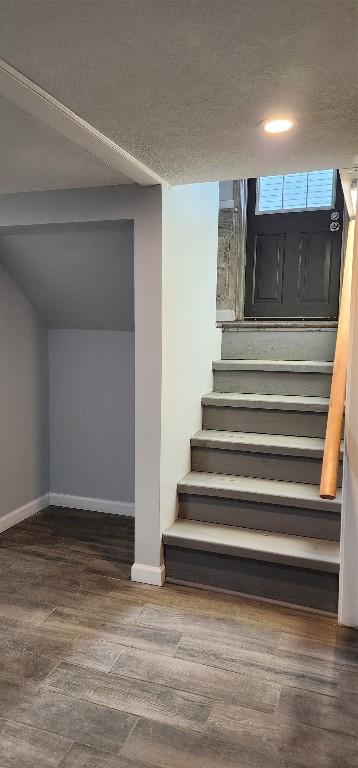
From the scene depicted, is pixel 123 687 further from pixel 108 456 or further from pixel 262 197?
pixel 262 197

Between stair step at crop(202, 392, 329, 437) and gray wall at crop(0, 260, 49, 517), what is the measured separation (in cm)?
128

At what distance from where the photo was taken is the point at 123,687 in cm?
184

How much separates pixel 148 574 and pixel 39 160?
2.10 metres

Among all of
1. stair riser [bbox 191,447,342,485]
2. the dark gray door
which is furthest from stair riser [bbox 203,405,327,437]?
the dark gray door

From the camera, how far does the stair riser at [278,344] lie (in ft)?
11.4

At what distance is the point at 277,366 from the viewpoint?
3.28 metres

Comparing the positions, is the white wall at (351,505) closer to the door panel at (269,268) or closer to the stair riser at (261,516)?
the stair riser at (261,516)

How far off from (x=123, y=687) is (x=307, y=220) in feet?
12.9

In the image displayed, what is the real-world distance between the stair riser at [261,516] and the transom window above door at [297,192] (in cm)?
297

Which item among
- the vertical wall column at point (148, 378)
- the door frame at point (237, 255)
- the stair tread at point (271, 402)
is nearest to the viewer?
the vertical wall column at point (148, 378)

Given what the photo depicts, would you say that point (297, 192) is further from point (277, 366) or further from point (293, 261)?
point (277, 366)

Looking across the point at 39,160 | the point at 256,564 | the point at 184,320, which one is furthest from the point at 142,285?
the point at 256,564

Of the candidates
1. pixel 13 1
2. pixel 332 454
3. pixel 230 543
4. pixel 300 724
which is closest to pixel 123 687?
pixel 300 724

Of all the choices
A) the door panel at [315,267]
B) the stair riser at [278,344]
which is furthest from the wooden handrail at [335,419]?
the door panel at [315,267]
